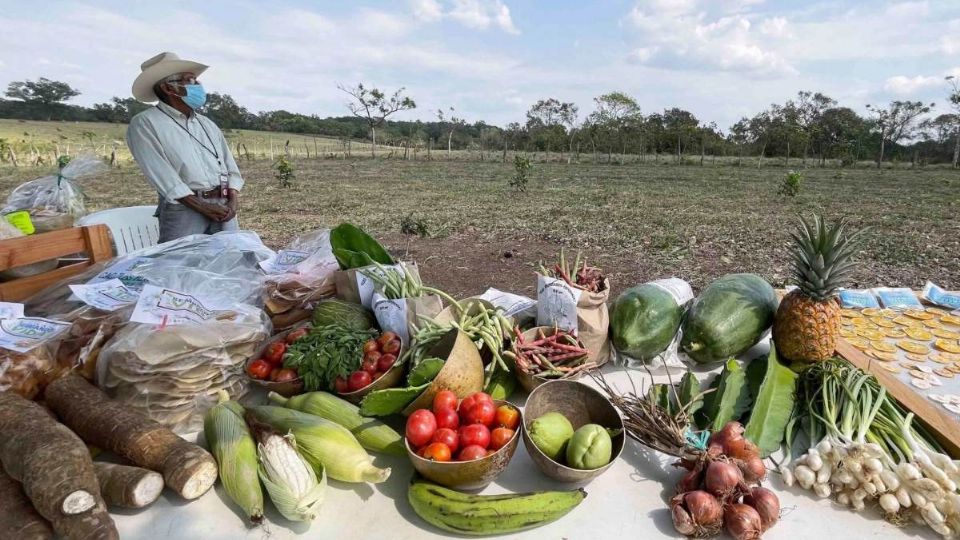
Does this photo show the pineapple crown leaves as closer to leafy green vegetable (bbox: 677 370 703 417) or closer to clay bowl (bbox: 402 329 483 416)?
leafy green vegetable (bbox: 677 370 703 417)

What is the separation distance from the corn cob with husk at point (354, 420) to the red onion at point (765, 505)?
3.76 feet

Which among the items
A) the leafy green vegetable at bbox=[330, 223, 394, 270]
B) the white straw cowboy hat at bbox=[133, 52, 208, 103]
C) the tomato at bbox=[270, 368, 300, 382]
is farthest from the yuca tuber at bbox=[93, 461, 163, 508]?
the white straw cowboy hat at bbox=[133, 52, 208, 103]

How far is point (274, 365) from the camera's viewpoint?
229cm

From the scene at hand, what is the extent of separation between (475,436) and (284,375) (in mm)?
998

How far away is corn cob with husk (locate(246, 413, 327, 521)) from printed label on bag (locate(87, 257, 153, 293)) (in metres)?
1.43

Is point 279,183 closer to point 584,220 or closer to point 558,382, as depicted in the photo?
point 584,220

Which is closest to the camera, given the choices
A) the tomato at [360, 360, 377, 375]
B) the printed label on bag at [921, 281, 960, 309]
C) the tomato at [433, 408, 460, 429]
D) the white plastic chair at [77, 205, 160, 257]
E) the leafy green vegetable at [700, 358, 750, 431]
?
the tomato at [433, 408, 460, 429]

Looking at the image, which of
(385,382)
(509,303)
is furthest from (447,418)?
(509,303)

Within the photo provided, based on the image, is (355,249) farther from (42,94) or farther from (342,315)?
(42,94)

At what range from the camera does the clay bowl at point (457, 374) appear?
1.85 metres

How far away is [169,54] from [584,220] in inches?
415

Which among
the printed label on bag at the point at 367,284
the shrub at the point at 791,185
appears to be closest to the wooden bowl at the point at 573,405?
the printed label on bag at the point at 367,284

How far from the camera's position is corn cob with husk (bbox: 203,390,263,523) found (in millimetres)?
1567

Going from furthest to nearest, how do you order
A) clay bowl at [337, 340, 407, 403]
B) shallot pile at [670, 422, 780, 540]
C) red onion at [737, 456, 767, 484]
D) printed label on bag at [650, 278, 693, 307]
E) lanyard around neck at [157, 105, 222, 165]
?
lanyard around neck at [157, 105, 222, 165] → printed label on bag at [650, 278, 693, 307] → clay bowl at [337, 340, 407, 403] → red onion at [737, 456, 767, 484] → shallot pile at [670, 422, 780, 540]
